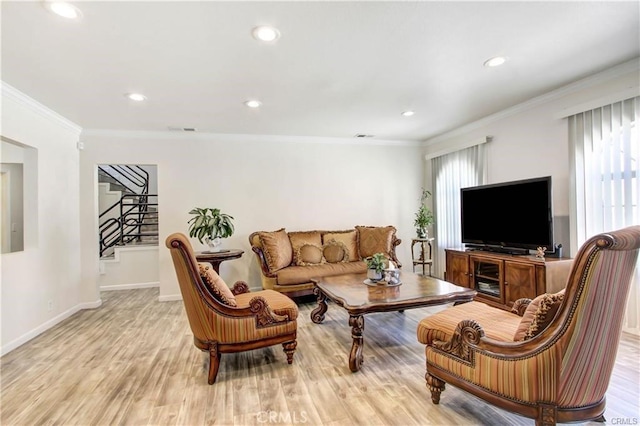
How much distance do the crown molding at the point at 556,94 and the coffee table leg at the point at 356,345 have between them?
3.30m

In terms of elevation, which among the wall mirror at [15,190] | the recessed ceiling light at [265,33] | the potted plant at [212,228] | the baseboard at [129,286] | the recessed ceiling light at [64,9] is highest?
the recessed ceiling light at [265,33]

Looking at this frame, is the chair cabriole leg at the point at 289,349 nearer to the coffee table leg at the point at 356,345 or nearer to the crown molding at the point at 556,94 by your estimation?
the coffee table leg at the point at 356,345

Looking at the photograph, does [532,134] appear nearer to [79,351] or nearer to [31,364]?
[79,351]

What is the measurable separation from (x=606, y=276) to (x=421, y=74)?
2.23 m

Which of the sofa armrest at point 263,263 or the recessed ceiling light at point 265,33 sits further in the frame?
the sofa armrest at point 263,263

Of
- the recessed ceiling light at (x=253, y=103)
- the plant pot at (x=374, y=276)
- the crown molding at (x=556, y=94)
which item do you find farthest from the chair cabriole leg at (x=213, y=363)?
the crown molding at (x=556, y=94)

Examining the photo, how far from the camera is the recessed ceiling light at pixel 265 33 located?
2.05 m

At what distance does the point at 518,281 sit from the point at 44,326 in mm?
5286

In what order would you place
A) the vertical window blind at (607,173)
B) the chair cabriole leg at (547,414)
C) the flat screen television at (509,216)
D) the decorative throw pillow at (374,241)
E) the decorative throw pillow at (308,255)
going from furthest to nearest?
the decorative throw pillow at (374,241) → the decorative throw pillow at (308,255) → the flat screen television at (509,216) → the vertical window blind at (607,173) → the chair cabriole leg at (547,414)

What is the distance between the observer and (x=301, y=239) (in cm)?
452

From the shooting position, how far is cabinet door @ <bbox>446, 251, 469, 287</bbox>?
3.92 metres

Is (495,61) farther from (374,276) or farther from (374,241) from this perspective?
(374,241)

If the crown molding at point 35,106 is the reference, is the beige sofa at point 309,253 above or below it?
below

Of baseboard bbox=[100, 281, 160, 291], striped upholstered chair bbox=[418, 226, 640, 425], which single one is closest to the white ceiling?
striped upholstered chair bbox=[418, 226, 640, 425]
